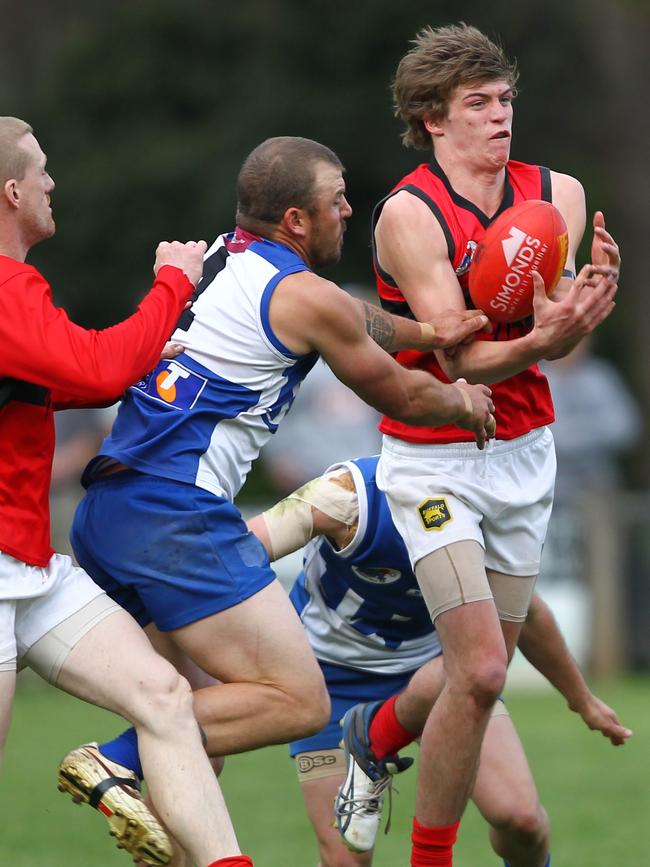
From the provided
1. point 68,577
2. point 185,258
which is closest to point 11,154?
point 185,258

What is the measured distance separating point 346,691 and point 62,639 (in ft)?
5.50

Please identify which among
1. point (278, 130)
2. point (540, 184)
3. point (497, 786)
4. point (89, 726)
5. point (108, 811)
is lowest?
point (89, 726)

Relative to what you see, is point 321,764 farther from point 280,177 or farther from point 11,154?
point 11,154

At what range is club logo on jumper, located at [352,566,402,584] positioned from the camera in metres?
5.50

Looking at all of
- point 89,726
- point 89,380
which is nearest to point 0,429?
point 89,380

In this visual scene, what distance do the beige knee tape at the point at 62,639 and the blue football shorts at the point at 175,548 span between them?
0.19 meters

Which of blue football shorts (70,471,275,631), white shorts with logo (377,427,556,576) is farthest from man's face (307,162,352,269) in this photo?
blue football shorts (70,471,275,631)

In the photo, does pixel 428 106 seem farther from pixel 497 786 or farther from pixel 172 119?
pixel 172 119

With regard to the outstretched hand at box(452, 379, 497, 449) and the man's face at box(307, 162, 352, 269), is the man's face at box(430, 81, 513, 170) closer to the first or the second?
the man's face at box(307, 162, 352, 269)

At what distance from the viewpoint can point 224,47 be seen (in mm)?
16859

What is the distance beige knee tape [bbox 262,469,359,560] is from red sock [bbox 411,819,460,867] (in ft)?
3.37

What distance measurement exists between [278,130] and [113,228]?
7.28 ft

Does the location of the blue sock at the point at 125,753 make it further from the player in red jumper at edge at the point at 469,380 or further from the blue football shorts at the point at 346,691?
the blue football shorts at the point at 346,691

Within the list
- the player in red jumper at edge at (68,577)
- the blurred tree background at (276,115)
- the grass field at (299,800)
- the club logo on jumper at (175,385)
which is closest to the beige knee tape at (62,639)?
the player in red jumper at edge at (68,577)
